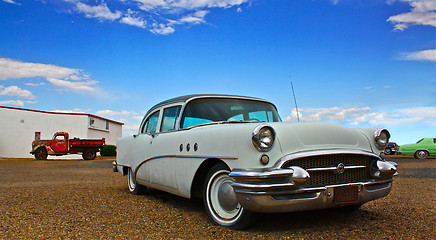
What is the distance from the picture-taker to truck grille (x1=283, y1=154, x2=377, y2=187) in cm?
295

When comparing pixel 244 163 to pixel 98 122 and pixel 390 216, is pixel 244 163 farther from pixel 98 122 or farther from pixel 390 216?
pixel 98 122

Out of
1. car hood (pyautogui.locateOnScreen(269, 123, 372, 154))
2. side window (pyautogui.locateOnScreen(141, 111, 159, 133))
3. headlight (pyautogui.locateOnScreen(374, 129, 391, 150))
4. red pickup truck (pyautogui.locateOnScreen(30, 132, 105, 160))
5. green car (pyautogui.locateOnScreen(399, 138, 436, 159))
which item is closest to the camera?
car hood (pyautogui.locateOnScreen(269, 123, 372, 154))

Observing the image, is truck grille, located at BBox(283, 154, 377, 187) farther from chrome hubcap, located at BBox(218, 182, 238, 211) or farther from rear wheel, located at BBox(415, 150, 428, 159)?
rear wheel, located at BBox(415, 150, 428, 159)

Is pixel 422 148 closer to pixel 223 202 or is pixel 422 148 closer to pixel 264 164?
pixel 223 202

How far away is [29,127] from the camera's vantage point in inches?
1155

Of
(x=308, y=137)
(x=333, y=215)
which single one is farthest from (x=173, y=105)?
(x=333, y=215)

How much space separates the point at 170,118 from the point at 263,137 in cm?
205

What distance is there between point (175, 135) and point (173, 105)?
655mm

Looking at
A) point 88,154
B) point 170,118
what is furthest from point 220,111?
point 88,154

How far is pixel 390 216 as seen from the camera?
380 cm

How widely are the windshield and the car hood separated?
1.16 m

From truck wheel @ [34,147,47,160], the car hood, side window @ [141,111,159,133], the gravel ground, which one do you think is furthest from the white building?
the car hood

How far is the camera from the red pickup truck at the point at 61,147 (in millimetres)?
22484

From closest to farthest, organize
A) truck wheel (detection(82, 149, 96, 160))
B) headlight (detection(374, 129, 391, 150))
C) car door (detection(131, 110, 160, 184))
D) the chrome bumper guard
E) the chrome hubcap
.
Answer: the chrome bumper guard < the chrome hubcap < headlight (detection(374, 129, 391, 150)) < car door (detection(131, 110, 160, 184)) < truck wheel (detection(82, 149, 96, 160))
